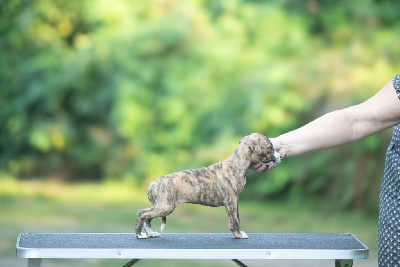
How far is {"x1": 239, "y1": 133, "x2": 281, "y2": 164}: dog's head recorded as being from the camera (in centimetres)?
250

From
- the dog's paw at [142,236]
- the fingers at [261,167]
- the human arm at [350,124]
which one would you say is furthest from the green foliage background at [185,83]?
the dog's paw at [142,236]

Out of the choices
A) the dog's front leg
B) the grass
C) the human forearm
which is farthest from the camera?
the grass

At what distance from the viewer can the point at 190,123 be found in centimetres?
810

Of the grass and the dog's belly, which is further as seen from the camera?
the grass

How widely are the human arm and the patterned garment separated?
50 millimetres

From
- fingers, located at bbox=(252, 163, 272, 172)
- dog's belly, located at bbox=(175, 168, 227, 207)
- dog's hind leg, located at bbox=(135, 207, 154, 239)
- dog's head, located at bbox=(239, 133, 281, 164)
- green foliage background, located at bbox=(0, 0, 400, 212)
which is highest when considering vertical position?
green foliage background, located at bbox=(0, 0, 400, 212)

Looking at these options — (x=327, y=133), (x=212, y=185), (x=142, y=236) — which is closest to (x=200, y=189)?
(x=212, y=185)

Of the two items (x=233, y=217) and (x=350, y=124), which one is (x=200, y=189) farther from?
(x=350, y=124)

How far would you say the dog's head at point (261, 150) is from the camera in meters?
2.50

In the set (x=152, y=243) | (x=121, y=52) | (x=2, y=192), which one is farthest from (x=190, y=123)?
(x=152, y=243)

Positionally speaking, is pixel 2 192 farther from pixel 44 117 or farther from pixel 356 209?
pixel 356 209

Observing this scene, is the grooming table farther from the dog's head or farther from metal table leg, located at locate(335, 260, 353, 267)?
the dog's head

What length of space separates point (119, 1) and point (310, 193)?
3.24m

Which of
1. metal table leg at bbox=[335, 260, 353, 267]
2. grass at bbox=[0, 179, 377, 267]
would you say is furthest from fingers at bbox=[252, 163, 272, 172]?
grass at bbox=[0, 179, 377, 267]
